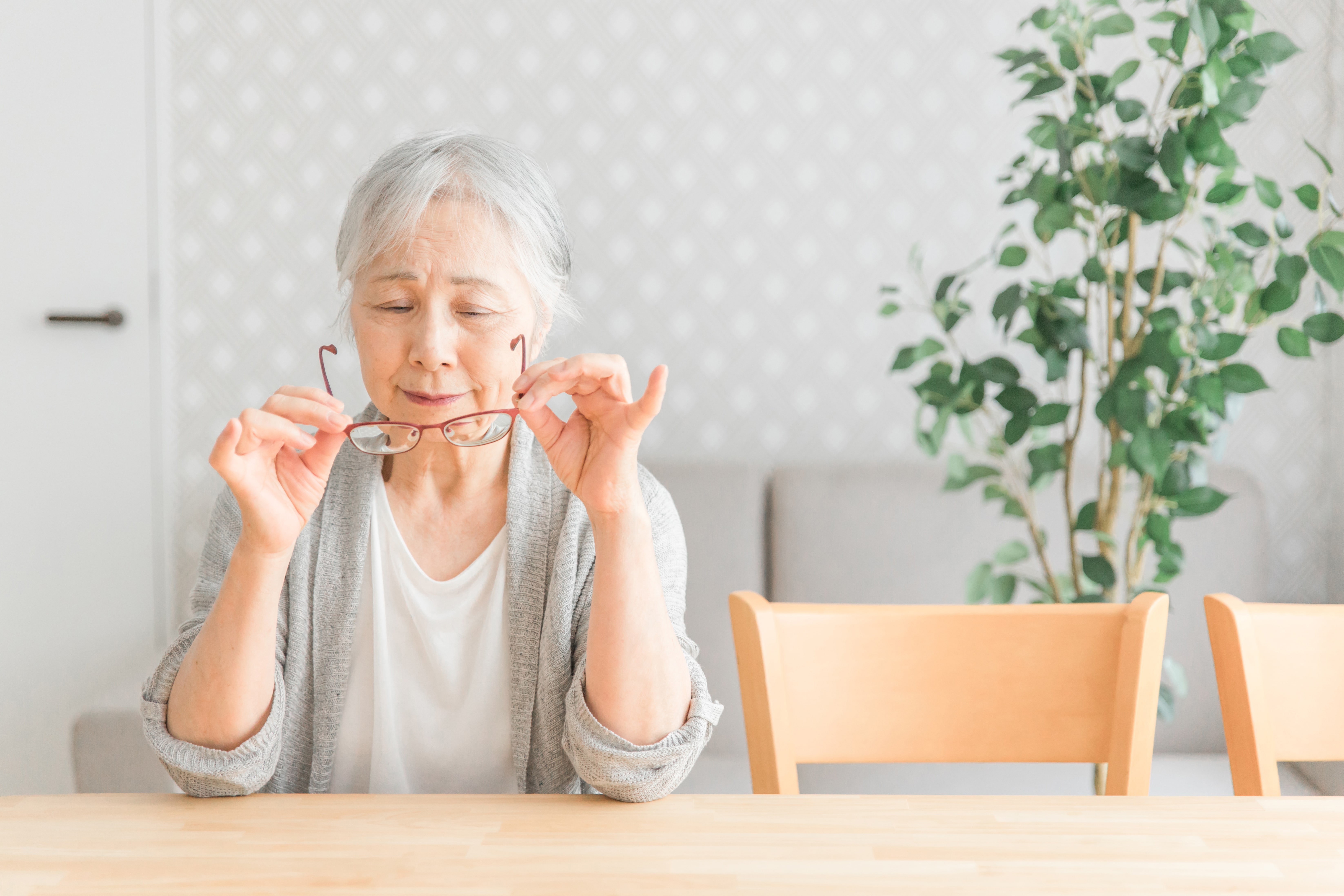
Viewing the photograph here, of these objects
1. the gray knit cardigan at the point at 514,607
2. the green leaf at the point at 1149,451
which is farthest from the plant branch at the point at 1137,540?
the gray knit cardigan at the point at 514,607

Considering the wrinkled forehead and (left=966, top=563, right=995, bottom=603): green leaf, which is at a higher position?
the wrinkled forehead

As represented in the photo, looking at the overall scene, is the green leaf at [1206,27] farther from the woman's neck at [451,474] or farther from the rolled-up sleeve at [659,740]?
the woman's neck at [451,474]

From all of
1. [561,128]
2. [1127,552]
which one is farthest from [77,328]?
[1127,552]

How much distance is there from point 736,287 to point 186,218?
4.06ft

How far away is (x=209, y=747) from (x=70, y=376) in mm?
1694

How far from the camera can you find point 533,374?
922 millimetres

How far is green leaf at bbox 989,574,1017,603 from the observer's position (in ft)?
5.41

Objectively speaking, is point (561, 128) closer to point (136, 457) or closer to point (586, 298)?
point (586, 298)

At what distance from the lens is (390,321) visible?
3.40 feet

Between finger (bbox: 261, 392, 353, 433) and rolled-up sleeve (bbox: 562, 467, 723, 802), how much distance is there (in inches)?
12.4

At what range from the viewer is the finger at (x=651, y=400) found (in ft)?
2.82

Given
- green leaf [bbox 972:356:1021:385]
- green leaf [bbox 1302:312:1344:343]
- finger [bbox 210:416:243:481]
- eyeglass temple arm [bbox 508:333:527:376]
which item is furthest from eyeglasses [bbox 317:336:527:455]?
green leaf [bbox 1302:312:1344:343]

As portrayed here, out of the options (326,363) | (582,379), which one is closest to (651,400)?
(582,379)

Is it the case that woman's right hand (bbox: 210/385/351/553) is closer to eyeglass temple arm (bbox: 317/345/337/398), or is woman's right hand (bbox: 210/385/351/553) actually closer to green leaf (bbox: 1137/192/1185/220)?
eyeglass temple arm (bbox: 317/345/337/398)
